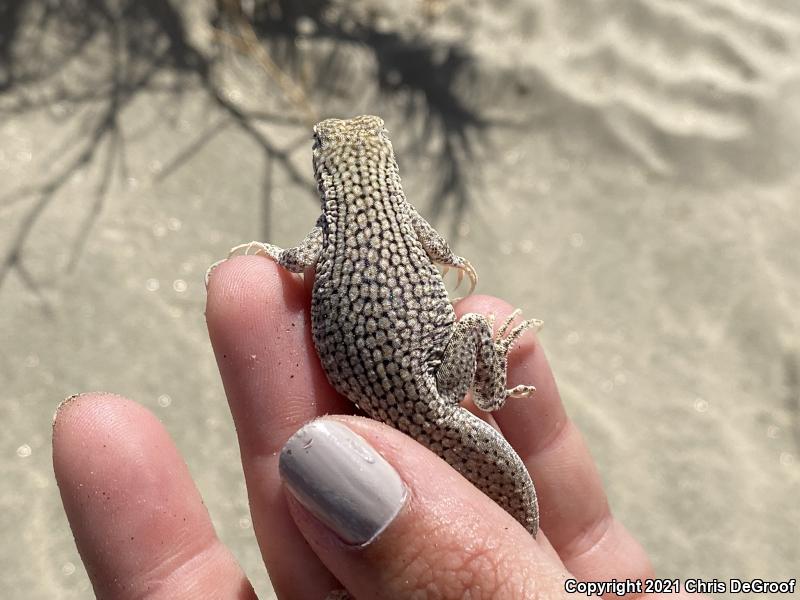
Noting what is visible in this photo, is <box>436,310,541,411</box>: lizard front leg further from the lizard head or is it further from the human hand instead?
the lizard head

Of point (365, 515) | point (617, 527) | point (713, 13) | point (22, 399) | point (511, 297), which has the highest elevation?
point (713, 13)

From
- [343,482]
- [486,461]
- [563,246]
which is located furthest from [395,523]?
[563,246]

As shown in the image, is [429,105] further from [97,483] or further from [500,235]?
[97,483]

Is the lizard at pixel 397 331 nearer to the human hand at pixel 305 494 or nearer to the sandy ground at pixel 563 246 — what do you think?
the human hand at pixel 305 494

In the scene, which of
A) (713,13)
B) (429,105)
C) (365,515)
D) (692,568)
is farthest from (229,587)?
(713,13)

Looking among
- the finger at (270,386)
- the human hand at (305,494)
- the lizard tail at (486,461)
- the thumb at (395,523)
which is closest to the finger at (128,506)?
the human hand at (305,494)

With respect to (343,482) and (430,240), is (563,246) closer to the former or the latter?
(430,240)
